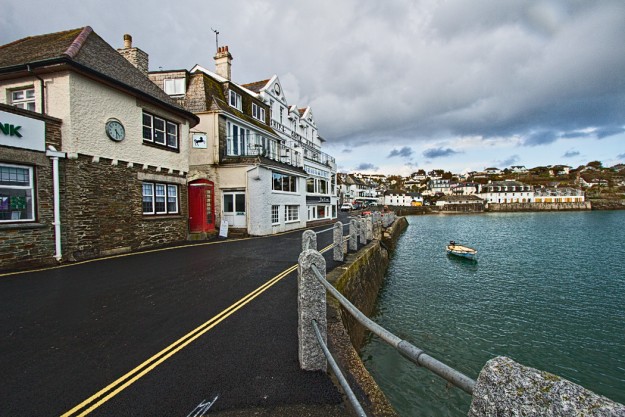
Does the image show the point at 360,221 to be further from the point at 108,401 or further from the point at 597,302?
the point at 108,401

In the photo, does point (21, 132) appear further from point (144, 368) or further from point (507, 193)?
point (507, 193)

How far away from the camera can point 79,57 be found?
39.4ft

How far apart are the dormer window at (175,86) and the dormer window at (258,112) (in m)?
6.56

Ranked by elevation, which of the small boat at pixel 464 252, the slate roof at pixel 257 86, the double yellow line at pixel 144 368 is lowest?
the small boat at pixel 464 252

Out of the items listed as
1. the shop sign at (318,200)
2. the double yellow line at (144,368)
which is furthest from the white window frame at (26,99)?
the shop sign at (318,200)

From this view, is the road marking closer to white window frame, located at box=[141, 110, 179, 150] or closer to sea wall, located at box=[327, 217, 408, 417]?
sea wall, located at box=[327, 217, 408, 417]

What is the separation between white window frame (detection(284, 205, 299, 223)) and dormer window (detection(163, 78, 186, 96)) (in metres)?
11.8

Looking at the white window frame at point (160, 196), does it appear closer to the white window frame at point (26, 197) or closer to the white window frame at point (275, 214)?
the white window frame at point (26, 197)

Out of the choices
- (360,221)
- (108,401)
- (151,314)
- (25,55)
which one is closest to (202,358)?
(108,401)

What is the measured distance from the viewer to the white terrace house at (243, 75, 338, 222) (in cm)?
3075

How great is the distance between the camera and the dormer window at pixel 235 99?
23.9 meters

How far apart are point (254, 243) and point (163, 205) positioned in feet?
17.5

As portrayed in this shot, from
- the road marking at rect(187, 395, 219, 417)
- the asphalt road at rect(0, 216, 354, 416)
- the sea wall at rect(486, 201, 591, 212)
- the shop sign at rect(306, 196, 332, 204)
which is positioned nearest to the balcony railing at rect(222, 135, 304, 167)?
the shop sign at rect(306, 196, 332, 204)

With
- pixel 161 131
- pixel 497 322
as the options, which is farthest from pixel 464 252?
pixel 161 131
